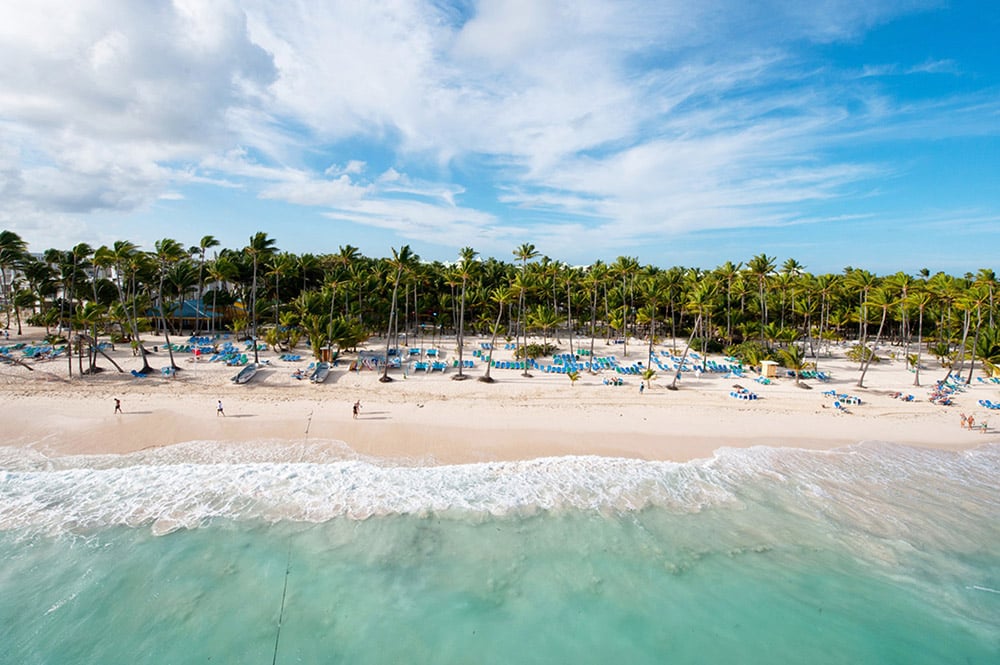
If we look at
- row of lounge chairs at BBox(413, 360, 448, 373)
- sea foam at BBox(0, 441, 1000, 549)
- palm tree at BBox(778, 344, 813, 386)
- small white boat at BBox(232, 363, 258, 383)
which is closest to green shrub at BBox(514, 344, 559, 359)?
row of lounge chairs at BBox(413, 360, 448, 373)

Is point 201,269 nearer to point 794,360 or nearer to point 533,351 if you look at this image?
point 533,351

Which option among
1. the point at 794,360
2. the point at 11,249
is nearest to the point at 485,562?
the point at 794,360

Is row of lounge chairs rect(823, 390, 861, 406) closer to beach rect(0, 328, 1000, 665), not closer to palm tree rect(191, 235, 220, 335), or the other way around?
beach rect(0, 328, 1000, 665)

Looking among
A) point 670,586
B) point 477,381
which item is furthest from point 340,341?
point 670,586

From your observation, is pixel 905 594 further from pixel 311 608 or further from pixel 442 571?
pixel 311 608

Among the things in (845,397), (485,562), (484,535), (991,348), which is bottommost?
(485,562)

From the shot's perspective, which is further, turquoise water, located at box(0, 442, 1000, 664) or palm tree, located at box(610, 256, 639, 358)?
palm tree, located at box(610, 256, 639, 358)

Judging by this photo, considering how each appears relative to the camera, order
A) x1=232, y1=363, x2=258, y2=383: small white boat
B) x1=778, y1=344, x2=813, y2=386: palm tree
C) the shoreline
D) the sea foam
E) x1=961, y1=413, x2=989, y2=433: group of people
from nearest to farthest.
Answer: the sea foam → the shoreline → x1=961, y1=413, x2=989, y2=433: group of people → x1=232, y1=363, x2=258, y2=383: small white boat → x1=778, y1=344, x2=813, y2=386: palm tree

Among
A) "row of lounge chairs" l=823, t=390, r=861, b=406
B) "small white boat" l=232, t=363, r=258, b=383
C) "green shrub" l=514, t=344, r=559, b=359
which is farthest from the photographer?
"green shrub" l=514, t=344, r=559, b=359
